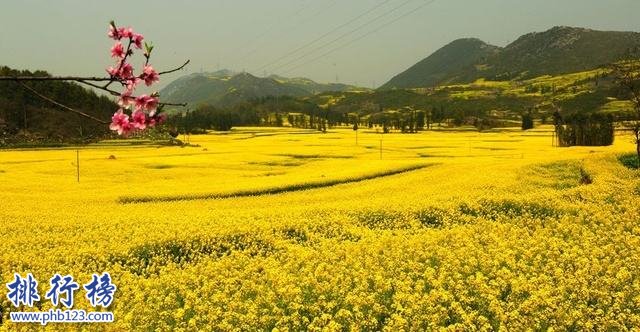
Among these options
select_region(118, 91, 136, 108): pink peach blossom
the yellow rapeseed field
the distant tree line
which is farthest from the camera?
the distant tree line

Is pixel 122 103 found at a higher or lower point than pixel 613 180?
higher

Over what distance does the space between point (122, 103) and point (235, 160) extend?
183ft

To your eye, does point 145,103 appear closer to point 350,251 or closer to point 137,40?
point 137,40

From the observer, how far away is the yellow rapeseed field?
35.7 feet

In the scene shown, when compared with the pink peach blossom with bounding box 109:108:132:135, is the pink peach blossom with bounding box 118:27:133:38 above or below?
above

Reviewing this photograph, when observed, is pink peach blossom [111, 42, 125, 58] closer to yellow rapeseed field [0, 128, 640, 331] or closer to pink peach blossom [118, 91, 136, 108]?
pink peach blossom [118, 91, 136, 108]

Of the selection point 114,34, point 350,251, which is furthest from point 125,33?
point 350,251

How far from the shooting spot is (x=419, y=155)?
2704 inches

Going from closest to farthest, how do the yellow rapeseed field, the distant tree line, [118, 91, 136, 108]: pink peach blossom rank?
[118, 91, 136, 108]: pink peach blossom, the yellow rapeseed field, the distant tree line

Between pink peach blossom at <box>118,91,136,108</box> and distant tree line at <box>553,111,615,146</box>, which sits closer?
pink peach blossom at <box>118,91,136,108</box>

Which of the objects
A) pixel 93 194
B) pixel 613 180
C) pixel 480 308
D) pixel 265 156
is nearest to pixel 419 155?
pixel 265 156

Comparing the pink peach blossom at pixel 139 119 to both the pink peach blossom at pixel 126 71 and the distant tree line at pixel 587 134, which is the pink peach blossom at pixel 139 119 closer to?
the pink peach blossom at pixel 126 71

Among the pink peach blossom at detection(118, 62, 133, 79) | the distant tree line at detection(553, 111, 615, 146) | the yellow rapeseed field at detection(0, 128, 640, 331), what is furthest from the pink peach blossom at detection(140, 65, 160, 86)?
the distant tree line at detection(553, 111, 615, 146)

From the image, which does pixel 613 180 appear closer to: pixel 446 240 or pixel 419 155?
pixel 446 240
